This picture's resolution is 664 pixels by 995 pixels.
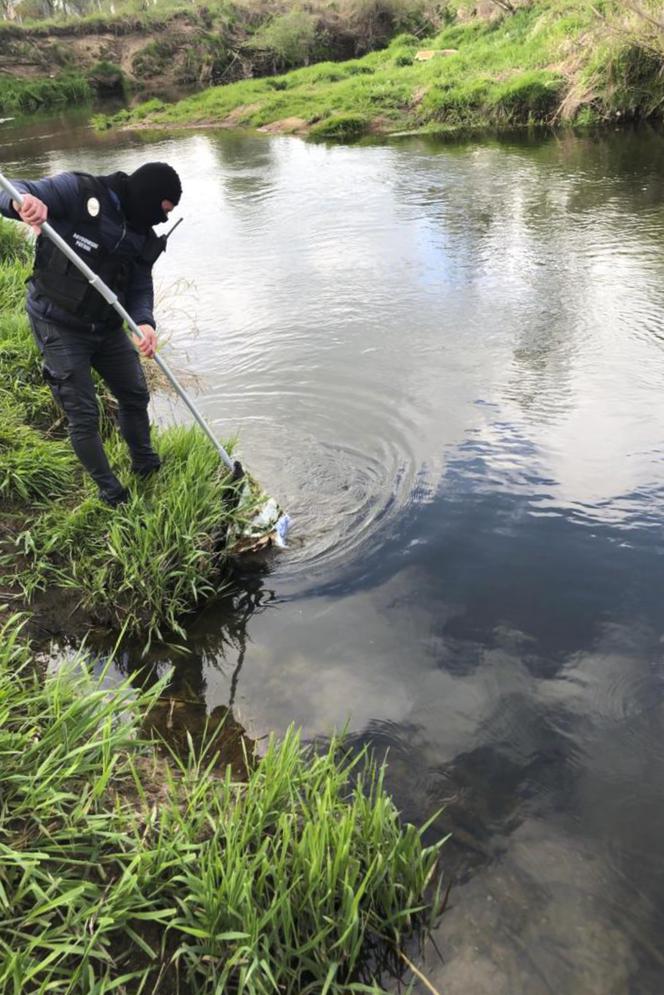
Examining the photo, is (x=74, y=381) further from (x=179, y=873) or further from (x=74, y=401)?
(x=179, y=873)

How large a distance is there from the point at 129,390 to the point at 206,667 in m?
1.72

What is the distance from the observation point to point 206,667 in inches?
147

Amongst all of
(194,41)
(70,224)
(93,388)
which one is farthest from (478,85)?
(194,41)

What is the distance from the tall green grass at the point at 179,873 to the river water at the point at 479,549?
37 cm

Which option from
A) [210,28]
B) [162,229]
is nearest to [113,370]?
[162,229]

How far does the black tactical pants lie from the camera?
3658 mm

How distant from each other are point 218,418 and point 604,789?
4428 millimetres

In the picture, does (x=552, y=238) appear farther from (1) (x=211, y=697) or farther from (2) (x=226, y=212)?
(1) (x=211, y=697)

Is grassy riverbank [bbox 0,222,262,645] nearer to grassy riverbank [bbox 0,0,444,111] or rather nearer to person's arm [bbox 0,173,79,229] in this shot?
person's arm [bbox 0,173,79,229]

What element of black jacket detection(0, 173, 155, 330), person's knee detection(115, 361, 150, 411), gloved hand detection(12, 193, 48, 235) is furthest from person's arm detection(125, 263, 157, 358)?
gloved hand detection(12, 193, 48, 235)

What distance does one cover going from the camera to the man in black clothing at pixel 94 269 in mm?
3492

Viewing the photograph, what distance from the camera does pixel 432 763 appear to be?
313 centimetres

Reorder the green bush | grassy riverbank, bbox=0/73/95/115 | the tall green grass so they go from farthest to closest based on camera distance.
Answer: grassy riverbank, bbox=0/73/95/115
the green bush
the tall green grass

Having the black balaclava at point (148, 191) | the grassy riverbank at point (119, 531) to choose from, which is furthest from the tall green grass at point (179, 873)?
the black balaclava at point (148, 191)
